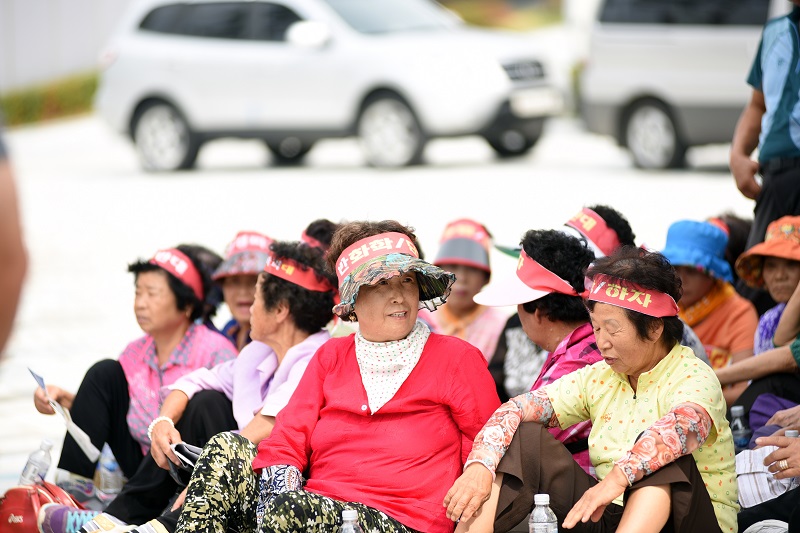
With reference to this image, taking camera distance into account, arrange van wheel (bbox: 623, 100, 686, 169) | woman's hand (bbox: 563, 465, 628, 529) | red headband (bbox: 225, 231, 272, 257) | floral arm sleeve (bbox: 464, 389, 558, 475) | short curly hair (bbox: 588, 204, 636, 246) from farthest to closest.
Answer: van wheel (bbox: 623, 100, 686, 169)
red headband (bbox: 225, 231, 272, 257)
short curly hair (bbox: 588, 204, 636, 246)
floral arm sleeve (bbox: 464, 389, 558, 475)
woman's hand (bbox: 563, 465, 628, 529)

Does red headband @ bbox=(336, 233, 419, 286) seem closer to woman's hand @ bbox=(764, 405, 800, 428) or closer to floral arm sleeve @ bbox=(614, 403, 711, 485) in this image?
floral arm sleeve @ bbox=(614, 403, 711, 485)

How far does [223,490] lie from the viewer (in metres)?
4.23

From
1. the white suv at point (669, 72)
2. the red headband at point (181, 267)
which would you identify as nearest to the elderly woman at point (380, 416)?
the red headband at point (181, 267)

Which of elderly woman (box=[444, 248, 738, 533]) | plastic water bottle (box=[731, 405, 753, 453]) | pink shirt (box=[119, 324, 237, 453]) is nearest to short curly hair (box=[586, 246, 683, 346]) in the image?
elderly woman (box=[444, 248, 738, 533])

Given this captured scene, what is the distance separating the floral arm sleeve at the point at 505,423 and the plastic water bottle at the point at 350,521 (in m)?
0.38

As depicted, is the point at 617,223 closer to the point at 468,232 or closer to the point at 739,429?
the point at 739,429

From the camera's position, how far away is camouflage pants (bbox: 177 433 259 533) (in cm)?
417

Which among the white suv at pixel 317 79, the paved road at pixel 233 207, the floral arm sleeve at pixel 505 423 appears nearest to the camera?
the floral arm sleeve at pixel 505 423

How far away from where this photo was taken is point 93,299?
10.7m

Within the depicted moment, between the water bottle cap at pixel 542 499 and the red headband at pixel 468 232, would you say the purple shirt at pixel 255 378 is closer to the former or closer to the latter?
the water bottle cap at pixel 542 499

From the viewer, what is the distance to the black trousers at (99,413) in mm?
5324

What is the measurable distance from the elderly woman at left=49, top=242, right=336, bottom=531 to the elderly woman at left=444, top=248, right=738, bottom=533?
1.13 metres

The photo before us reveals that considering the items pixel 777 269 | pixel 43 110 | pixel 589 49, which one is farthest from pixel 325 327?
pixel 43 110

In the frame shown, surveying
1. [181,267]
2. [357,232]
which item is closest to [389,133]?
[181,267]
